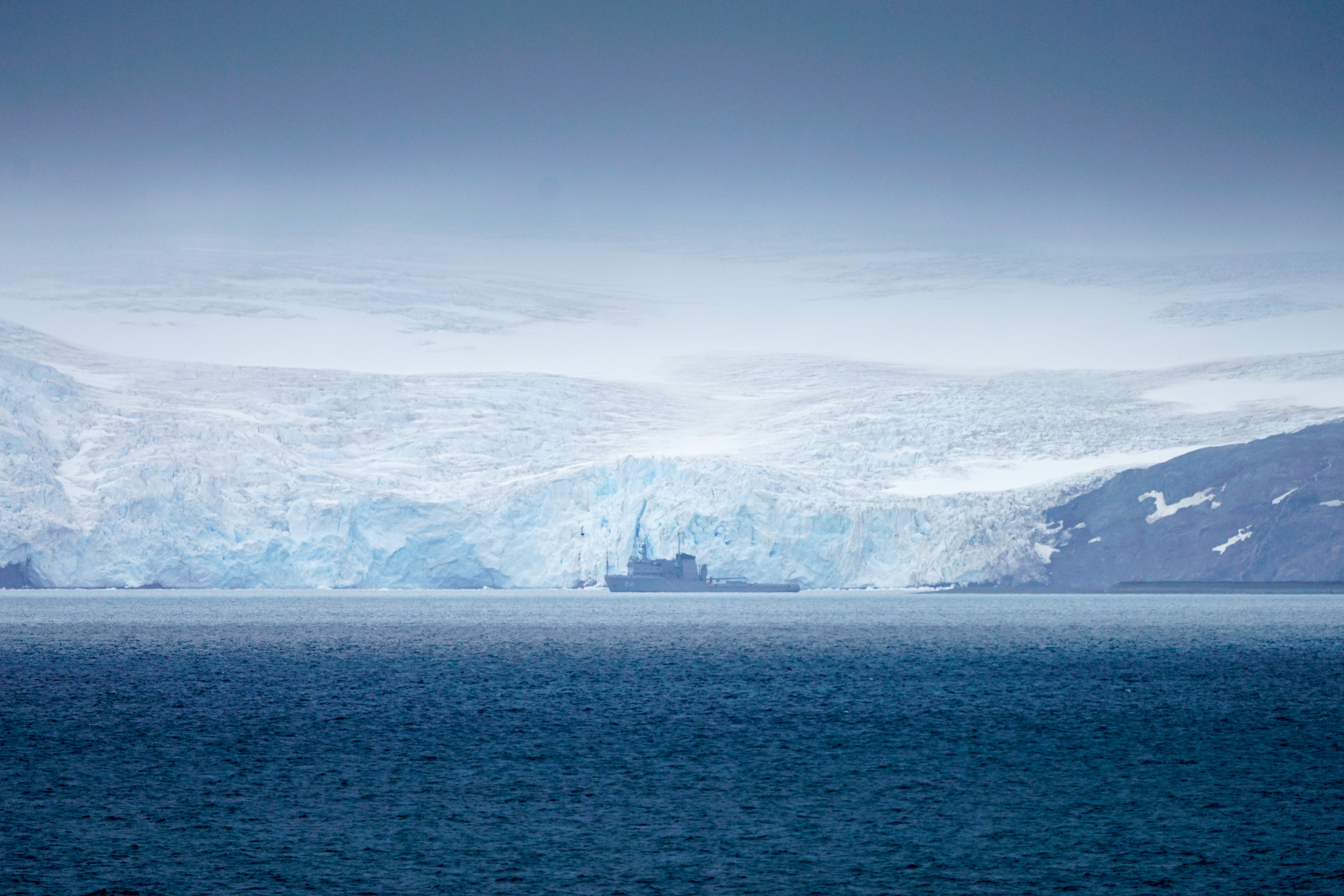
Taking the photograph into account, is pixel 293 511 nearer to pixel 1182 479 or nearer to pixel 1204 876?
pixel 1182 479

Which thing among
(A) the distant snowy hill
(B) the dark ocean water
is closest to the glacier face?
(A) the distant snowy hill

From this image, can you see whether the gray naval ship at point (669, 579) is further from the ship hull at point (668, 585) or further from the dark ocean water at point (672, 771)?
the dark ocean water at point (672, 771)

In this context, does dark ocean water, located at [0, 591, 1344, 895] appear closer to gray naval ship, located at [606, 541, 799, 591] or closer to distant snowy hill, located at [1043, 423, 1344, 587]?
gray naval ship, located at [606, 541, 799, 591]

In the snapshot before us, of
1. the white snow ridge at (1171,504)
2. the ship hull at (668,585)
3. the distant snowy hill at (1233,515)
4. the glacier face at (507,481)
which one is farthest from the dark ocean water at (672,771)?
the white snow ridge at (1171,504)

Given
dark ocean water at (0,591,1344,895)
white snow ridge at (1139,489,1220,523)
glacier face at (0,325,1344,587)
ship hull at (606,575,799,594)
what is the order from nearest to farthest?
dark ocean water at (0,591,1344,895), glacier face at (0,325,1344,587), ship hull at (606,575,799,594), white snow ridge at (1139,489,1220,523)

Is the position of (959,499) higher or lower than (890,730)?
higher

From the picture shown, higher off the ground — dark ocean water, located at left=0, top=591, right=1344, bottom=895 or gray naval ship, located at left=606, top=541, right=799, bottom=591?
gray naval ship, located at left=606, top=541, right=799, bottom=591

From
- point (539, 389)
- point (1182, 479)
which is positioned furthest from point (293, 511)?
point (1182, 479)
